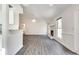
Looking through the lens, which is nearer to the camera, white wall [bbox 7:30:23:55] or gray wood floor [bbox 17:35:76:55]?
white wall [bbox 7:30:23:55]

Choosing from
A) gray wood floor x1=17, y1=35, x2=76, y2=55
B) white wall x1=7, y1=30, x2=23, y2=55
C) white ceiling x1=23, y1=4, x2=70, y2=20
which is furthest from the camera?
gray wood floor x1=17, y1=35, x2=76, y2=55

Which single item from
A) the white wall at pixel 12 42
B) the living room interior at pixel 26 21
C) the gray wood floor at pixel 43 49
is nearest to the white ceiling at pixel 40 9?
the living room interior at pixel 26 21

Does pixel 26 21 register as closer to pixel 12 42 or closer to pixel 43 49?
pixel 43 49

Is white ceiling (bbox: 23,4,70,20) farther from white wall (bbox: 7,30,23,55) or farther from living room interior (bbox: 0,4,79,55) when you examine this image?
white wall (bbox: 7,30,23,55)

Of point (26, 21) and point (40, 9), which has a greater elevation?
point (40, 9)

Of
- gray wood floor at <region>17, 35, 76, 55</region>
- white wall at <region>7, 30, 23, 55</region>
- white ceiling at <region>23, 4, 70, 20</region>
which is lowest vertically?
gray wood floor at <region>17, 35, 76, 55</region>

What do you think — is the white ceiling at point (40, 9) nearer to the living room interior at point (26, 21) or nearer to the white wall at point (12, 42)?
the living room interior at point (26, 21)

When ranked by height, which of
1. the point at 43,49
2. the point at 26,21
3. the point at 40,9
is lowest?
the point at 43,49

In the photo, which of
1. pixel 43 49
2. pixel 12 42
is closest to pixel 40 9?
pixel 43 49

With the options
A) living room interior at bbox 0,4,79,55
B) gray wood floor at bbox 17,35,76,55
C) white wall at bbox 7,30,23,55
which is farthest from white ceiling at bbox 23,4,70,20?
gray wood floor at bbox 17,35,76,55

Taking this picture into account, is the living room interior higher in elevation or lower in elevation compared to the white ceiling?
lower
